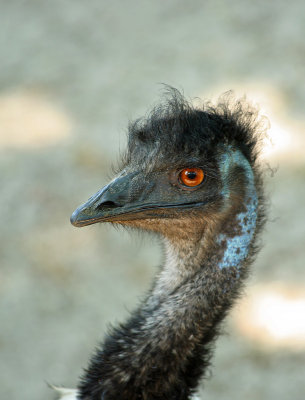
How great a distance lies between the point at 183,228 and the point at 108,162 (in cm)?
242

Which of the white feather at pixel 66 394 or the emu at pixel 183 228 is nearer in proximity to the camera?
the emu at pixel 183 228

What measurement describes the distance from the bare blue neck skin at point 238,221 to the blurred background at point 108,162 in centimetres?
75

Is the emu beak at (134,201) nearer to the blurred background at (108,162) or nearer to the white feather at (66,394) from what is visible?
the white feather at (66,394)

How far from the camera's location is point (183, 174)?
2258 mm

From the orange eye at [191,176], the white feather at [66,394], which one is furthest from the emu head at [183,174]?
the white feather at [66,394]

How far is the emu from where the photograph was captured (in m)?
2.22

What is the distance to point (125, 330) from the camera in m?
2.31

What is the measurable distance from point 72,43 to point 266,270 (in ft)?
8.64

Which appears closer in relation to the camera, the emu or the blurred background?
the emu

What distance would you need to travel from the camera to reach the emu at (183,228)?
A: 222 cm

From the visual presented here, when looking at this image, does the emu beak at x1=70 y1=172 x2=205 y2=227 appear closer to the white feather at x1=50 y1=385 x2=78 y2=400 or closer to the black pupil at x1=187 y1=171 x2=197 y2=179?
the black pupil at x1=187 y1=171 x2=197 y2=179

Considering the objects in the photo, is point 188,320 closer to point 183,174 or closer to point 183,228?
point 183,228

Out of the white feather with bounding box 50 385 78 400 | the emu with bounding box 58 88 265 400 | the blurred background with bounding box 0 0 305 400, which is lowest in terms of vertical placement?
the white feather with bounding box 50 385 78 400

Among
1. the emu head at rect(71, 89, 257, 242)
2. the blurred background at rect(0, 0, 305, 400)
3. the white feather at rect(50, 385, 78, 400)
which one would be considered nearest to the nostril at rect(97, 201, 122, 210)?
the emu head at rect(71, 89, 257, 242)
